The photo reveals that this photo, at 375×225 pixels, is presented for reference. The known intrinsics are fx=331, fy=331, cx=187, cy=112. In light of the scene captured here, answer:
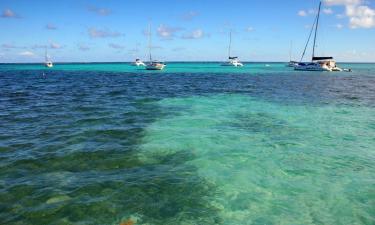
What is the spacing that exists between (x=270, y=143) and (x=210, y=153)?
2.86 metres

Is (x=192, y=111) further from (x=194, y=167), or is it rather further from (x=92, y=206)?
(x=92, y=206)

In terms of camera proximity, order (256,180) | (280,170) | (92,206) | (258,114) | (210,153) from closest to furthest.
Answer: (92,206) → (256,180) → (280,170) → (210,153) → (258,114)

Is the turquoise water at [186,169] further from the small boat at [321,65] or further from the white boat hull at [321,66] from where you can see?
the small boat at [321,65]

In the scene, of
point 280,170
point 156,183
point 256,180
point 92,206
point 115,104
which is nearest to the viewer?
point 92,206

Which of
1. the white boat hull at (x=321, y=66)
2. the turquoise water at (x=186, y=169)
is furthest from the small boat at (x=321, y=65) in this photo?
the turquoise water at (x=186, y=169)

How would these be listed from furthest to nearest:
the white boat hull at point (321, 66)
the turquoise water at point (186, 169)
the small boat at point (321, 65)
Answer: the small boat at point (321, 65) → the white boat hull at point (321, 66) → the turquoise water at point (186, 169)

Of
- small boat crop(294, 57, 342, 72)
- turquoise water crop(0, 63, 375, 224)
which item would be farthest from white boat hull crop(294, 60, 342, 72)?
turquoise water crop(0, 63, 375, 224)

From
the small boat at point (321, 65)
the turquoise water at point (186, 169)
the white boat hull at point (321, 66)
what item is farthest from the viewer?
the small boat at point (321, 65)

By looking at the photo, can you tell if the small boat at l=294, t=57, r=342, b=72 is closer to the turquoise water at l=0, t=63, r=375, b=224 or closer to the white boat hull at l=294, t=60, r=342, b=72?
the white boat hull at l=294, t=60, r=342, b=72

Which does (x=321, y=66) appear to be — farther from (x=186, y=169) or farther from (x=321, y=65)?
(x=186, y=169)

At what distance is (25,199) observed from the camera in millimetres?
7816

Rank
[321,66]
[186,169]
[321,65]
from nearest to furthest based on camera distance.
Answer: [186,169]
[321,66]
[321,65]

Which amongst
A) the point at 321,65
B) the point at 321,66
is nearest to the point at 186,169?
the point at 321,66

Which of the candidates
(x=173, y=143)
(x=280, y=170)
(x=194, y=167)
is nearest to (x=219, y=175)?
(x=194, y=167)
